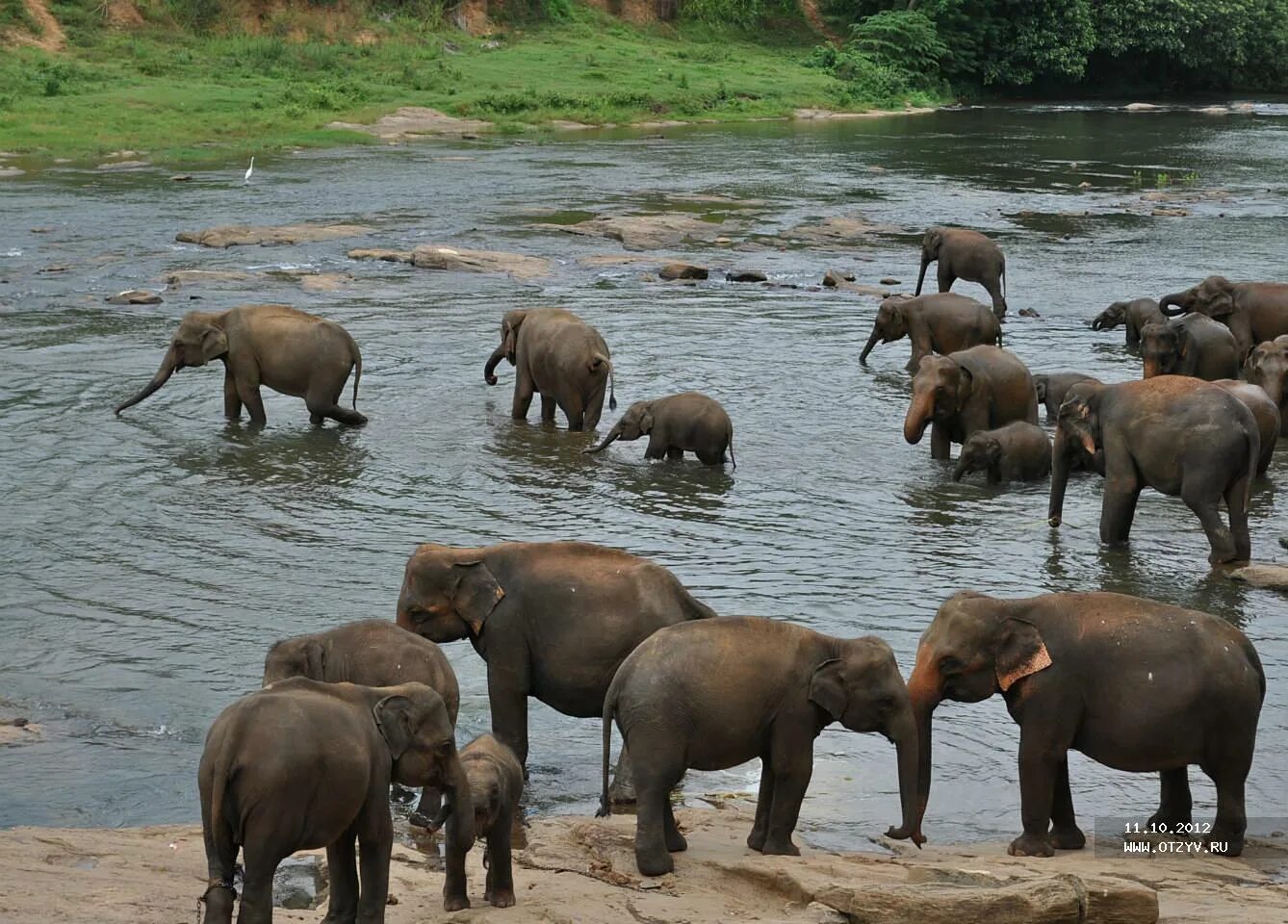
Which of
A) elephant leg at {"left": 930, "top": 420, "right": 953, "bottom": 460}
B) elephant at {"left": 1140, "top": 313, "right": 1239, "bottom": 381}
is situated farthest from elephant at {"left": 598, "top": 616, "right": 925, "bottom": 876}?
elephant at {"left": 1140, "top": 313, "right": 1239, "bottom": 381}

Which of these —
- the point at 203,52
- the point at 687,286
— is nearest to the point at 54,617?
the point at 687,286

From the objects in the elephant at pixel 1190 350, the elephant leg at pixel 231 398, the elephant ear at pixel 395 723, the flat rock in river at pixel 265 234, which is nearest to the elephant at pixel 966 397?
the elephant at pixel 1190 350

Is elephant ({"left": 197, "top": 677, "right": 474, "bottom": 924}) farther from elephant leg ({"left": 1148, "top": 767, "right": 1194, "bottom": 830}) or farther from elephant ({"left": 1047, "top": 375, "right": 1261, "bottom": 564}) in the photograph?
elephant ({"left": 1047, "top": 375, "right": 1261, "bottom": 564})

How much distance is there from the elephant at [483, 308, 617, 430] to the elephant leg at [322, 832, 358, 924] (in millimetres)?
8546

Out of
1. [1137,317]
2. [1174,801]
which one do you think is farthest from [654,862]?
[1137,317]

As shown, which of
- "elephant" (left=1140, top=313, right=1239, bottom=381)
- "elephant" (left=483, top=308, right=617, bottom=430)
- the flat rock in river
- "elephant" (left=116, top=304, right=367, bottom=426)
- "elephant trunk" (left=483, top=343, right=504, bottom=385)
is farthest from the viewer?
the flat rock in river

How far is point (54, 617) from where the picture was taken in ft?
32.8

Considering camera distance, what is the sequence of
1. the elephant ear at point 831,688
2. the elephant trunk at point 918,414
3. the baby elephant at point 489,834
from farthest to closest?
the elephant trunk at point 918,414, the elephant ear at point 831,688, the baby elephant at point 489,834

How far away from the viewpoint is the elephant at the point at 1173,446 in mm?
10852

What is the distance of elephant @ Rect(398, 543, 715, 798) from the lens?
758 cm

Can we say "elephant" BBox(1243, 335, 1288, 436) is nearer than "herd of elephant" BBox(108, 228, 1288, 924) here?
No

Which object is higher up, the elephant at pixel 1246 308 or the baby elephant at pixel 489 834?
the elephant at pixel 1246 308

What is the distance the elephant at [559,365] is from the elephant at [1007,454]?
286cm

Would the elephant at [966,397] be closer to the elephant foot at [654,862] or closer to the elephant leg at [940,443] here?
the elephant leg at [940,443]
